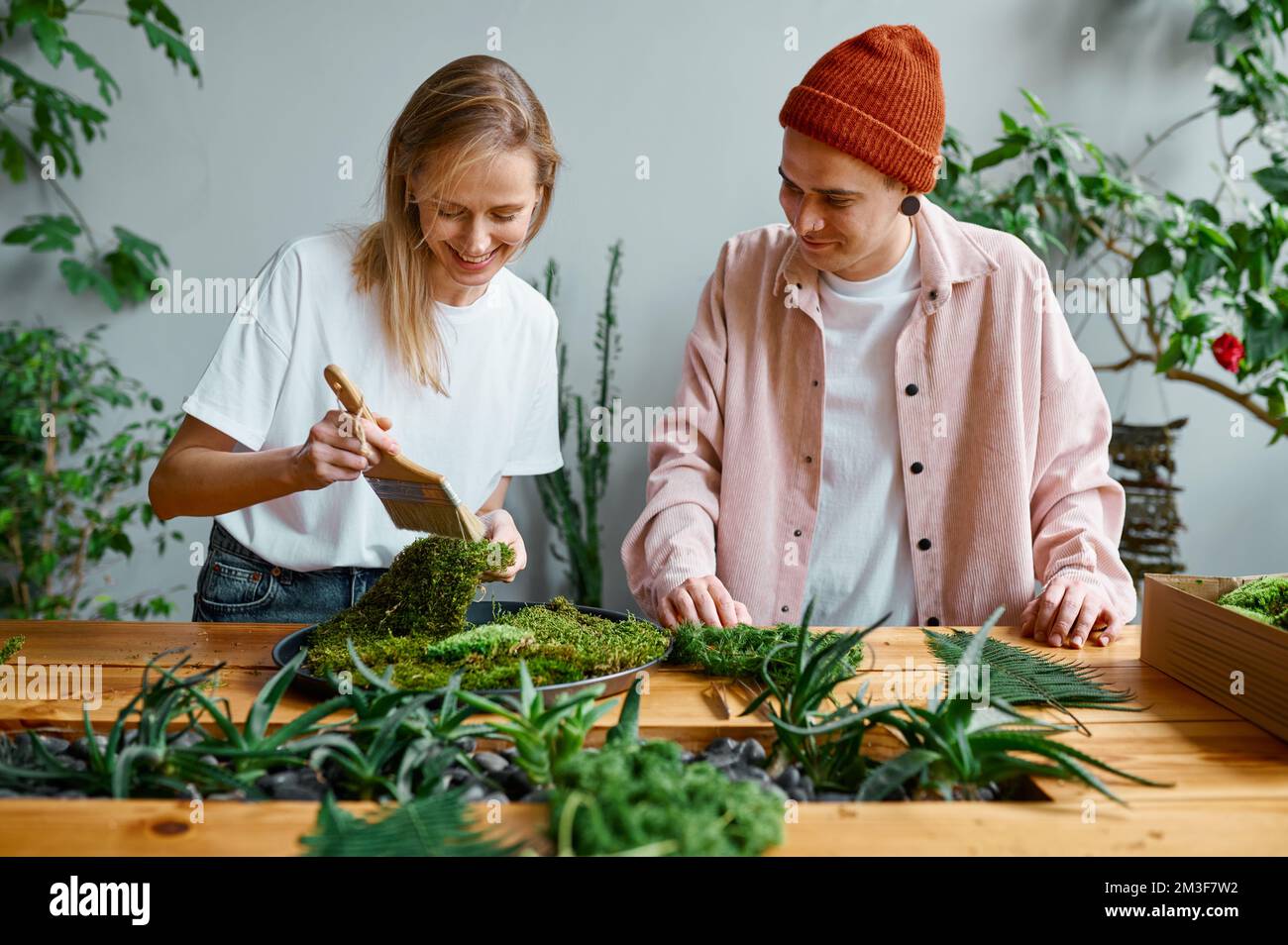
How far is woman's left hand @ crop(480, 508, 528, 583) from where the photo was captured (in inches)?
59.3

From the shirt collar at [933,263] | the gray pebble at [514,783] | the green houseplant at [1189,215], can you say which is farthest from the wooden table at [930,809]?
the green houseplant at [1189,215]

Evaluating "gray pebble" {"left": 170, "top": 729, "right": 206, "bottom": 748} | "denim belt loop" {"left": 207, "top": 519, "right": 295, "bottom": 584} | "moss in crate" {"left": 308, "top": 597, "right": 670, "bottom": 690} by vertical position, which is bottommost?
"gray pebble" {"left": 170, "top": 729, "right": 206, "bottom": 748}

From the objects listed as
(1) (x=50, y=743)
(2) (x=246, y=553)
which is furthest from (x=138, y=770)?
(2) (x=246, y=553)

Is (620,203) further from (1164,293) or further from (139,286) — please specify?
(1164,293)

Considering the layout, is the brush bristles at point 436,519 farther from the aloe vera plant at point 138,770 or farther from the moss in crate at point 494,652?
the aloe vera plant at point 138,770

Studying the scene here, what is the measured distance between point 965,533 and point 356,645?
1206 millimetres

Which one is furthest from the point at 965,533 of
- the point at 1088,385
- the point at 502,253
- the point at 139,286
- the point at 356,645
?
the point at 139,286

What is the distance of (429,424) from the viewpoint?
2039mm

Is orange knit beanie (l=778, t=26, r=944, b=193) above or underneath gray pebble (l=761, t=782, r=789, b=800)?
above

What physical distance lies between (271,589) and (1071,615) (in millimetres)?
1379

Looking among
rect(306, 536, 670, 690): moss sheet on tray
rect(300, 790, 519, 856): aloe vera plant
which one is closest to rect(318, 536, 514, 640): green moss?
rect(306, 536, 670, 690): moss sheet on tray

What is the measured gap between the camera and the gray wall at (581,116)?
3.48m

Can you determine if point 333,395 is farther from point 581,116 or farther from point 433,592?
point 581,116

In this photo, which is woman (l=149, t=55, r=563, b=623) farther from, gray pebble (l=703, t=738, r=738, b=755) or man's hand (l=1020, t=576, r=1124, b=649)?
man's hand (l=1020, t=576, r=1124, b=649)
